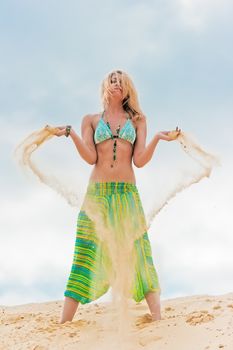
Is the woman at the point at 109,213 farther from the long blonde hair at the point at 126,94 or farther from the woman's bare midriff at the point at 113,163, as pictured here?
the long blonde hair at the point at 126,94

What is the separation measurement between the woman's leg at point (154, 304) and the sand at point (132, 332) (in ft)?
0.34

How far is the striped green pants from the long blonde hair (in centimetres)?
82

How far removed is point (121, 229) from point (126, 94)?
1.43 metres

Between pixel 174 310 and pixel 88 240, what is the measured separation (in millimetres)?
1495

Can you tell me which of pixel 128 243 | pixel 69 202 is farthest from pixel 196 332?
pixel 69 202

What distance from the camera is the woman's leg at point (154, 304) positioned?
579cm

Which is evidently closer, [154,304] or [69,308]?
[154,304]

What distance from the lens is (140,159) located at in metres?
5.95

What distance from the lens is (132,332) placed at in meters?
5.27

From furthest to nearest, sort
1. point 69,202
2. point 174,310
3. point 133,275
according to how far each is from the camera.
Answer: point 174,310 < point 69,202 < point 133,275

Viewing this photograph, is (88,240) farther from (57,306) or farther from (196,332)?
(57,306)

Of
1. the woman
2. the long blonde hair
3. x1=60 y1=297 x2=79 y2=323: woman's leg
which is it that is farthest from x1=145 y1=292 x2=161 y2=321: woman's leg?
the long blonde hair

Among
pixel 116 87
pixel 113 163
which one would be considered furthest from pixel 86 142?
pixel 116 87

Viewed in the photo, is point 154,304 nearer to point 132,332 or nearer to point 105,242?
point 132,332
